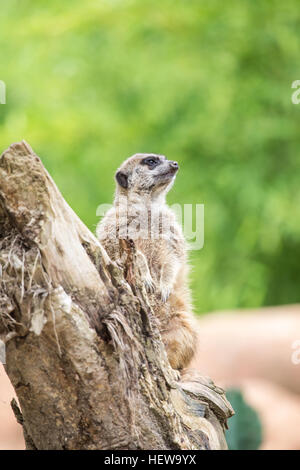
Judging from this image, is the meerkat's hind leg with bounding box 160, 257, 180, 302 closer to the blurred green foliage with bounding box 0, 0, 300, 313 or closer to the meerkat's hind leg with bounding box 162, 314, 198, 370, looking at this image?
the meerkat's hind leg with bounding box 162, 314, 198, 370

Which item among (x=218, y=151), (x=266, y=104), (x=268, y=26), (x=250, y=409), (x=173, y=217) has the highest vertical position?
(x=268, y=26)

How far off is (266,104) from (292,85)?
2.02 feet

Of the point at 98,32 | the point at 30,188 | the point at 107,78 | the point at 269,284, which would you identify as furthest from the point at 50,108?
the point at 30,188

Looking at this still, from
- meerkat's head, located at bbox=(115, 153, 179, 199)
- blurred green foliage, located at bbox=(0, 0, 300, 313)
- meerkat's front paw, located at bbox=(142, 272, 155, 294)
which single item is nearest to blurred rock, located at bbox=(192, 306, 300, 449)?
blurred green foliage, located at bbox=(0, 0, 300, 313)

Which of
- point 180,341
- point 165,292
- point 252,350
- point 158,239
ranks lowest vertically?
point 252,350

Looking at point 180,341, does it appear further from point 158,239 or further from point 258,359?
point 258,359

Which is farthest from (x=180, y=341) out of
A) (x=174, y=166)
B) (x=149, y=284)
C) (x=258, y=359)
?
(x=258, y=359)

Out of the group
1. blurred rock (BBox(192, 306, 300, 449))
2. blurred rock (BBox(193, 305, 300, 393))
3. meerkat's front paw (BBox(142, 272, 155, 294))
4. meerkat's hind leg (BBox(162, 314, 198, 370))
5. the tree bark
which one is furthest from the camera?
blurred rock (BBox(193, 305, 300, 393))

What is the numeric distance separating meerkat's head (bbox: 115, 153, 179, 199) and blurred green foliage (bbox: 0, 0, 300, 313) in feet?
13.1

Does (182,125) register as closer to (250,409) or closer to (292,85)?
(292,85)

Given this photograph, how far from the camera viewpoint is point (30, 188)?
1.54 m

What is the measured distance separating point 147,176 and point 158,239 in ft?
1.21

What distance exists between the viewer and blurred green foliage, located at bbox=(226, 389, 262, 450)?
11.1ft

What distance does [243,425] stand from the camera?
3590 mm
